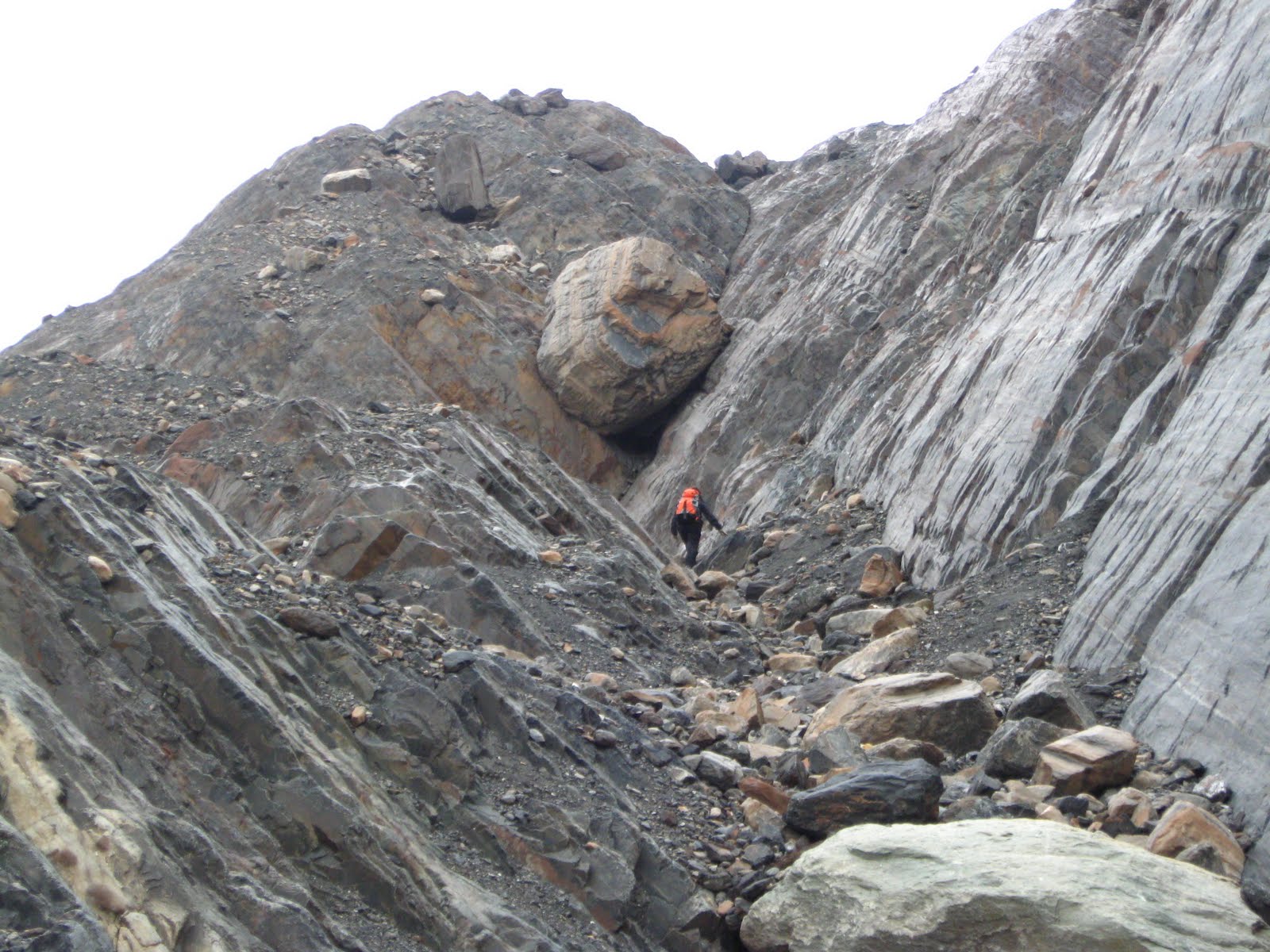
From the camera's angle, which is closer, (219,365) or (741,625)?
(741,625)

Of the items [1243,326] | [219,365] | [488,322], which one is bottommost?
[1243,326]

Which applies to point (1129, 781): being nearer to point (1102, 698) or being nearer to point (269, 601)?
point (1102, 698)

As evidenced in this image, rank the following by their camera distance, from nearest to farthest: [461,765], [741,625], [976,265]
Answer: [461,765] < [741,625] < [976,265]

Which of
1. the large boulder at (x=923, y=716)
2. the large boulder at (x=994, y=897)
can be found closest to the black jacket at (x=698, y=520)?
the large boulder at (x=923, y=716)

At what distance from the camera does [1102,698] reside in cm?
911

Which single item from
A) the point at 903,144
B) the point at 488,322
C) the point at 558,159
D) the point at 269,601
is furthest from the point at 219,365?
the point at 269,601

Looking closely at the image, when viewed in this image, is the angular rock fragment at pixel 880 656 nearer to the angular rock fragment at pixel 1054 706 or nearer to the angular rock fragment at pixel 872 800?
the angular rock fragment at pixel 1054 706

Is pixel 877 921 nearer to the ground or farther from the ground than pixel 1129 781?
farther from the ground

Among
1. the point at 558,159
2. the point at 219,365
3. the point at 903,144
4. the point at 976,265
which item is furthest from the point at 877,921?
the point at 558,159

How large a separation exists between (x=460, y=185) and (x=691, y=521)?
510 inches

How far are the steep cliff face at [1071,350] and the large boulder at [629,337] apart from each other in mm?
765

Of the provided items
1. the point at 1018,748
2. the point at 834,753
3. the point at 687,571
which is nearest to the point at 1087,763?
the point at 1018,748

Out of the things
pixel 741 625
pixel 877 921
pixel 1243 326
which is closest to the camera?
pixel 877 921

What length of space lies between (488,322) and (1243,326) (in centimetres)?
1534
